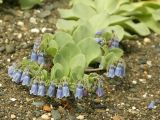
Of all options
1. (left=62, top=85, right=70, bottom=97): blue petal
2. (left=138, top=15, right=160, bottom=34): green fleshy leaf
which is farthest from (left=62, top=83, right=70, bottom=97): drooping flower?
(left=138, top=15, right=160, bottom=34): green fleshy leaf

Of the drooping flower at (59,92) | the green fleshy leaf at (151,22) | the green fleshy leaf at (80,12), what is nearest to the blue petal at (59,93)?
the drooping flower at (59,92)

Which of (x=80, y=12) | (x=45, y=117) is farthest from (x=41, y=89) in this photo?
(x=80, y=12)

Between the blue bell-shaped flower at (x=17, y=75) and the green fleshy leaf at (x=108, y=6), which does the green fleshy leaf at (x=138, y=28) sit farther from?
the blue bell-shaped flower at (x=17, y=75)

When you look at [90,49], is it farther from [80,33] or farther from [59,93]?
[59,93]

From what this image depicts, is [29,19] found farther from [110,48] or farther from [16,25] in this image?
[110,48]

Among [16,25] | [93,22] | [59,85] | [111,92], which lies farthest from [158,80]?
[16,25]

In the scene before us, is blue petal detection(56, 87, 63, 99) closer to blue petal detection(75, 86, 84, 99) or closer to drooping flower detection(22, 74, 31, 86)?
blue petal detection(75, 86, 84, 99)
